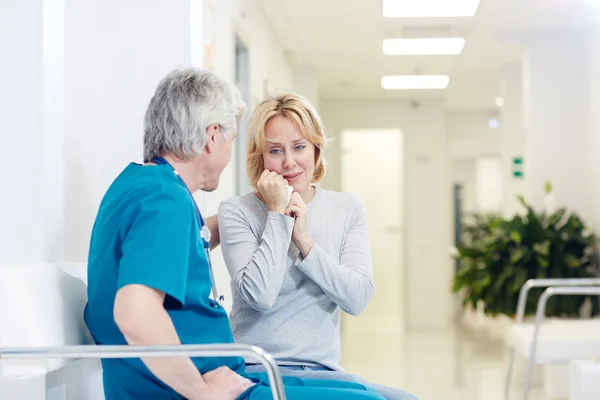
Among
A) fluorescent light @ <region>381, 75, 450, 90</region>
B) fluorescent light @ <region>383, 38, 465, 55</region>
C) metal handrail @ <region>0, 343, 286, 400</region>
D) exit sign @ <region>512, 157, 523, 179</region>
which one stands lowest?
metal handrail @ <region>0, 343, 286, 400</region>

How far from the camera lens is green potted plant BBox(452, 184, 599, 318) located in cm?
639

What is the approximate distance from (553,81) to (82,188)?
588 cm

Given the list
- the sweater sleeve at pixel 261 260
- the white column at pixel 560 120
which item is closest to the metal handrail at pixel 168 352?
the sweater sleeve at pixel 261 260

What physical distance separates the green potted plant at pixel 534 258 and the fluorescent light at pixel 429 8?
1.77m

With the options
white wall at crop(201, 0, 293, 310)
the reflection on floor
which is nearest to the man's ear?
white wall at crop(201, 0, 293, 310)

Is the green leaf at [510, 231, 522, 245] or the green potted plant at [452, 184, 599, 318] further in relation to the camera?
the green leaf at [510, 231, 522, 245]

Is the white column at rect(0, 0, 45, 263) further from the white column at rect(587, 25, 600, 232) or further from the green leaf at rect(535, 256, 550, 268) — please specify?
the white column at rect(587, 25, 600, 232)

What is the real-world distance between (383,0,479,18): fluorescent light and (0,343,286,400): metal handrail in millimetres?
5063

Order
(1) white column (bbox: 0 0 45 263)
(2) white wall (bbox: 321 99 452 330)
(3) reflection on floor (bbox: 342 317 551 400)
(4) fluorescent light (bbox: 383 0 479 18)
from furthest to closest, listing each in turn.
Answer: (2) white wall (bbox: 321 99 452 330) < (4) fluorescent light (bbox: 383 0 479 18) < (3) reflection on floor (bbox: 342 317 551 400) < (1) white column (bbox: 0 0 45 263)

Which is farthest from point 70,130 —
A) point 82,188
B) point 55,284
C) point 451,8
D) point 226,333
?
point 451,8

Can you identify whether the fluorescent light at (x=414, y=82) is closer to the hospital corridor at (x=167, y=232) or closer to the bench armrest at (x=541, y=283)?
the hospital corridor at (x=167, y=232)

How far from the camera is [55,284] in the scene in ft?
6.29

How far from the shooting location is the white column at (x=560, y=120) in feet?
23.5

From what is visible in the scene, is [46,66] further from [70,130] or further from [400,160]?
[400,160]
